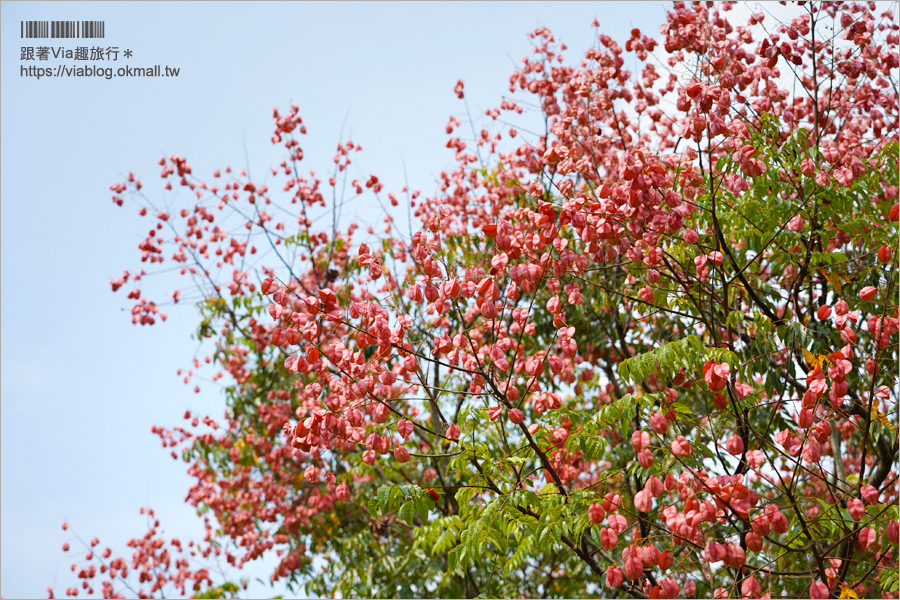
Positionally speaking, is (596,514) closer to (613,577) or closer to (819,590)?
(613,577)

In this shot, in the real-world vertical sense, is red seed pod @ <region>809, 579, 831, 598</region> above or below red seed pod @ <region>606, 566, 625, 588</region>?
below

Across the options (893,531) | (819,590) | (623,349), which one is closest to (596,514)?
(819,590)

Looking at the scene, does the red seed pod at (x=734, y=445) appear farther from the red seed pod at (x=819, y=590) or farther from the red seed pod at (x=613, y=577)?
the red seed pod at (x=613, y=577)

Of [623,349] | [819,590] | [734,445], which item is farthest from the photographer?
[623,349]

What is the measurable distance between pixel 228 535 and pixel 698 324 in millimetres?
5758

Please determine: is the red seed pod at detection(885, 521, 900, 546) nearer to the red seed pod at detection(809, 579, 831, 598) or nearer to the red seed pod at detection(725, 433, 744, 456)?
the red seed pod at detection(809, 579, 831, 598)

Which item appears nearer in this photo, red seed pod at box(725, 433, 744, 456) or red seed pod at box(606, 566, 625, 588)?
red seed pod at box(606, 566, 625, 588)

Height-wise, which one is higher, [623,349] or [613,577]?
[623,349]

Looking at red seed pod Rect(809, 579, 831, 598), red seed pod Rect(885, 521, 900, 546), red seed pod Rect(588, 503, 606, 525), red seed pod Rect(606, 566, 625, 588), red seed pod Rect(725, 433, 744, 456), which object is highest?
red seed pod Rect(725, 433, 744, 456)

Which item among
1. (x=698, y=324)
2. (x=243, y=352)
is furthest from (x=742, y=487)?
(x=243, y=352)

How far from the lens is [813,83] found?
491cm

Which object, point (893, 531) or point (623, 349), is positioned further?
point (623, 349)

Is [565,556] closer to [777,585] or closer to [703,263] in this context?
[777,585]

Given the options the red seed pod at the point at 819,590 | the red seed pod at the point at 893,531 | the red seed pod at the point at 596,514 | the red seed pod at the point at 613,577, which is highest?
the red seed pod at the point at 596,514
